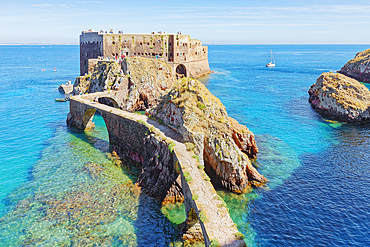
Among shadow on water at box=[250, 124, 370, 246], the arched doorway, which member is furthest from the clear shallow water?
the arched doorway

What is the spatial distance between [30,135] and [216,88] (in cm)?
5749

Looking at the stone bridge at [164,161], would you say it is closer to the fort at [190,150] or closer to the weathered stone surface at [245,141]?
the fort at [190,150]

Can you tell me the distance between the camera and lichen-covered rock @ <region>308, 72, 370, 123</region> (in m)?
55.3

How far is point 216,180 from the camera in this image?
31.1 m

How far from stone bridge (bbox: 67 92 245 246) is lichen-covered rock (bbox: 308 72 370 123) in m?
39.9

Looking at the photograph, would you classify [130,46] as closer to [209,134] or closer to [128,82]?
[128,82]

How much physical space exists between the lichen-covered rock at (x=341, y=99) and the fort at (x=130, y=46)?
39.0 metres

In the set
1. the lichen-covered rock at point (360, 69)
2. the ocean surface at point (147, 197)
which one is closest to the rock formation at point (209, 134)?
the ocean surface at point (147, 197)

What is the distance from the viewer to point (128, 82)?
201 ft

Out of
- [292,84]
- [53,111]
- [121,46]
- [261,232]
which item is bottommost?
[261,232]

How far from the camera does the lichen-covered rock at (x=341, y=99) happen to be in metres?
55.3

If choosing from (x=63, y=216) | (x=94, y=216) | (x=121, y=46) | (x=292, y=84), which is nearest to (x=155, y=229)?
(x=94, y=216)

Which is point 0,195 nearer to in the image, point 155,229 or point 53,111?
point 155,229

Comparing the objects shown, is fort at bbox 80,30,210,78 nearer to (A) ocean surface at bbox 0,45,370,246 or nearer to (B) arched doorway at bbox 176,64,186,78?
(B) arched doorway at bbox 176,64,186,78
